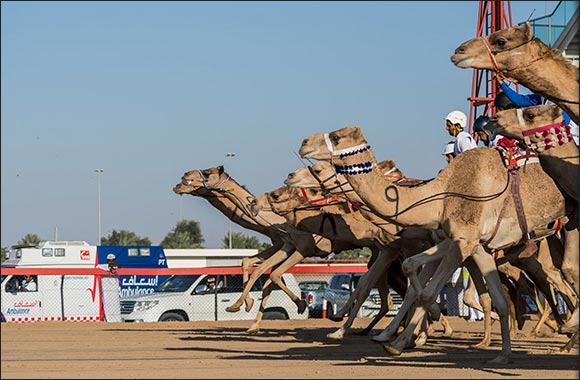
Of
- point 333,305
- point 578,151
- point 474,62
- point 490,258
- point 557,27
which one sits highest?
point 557,27

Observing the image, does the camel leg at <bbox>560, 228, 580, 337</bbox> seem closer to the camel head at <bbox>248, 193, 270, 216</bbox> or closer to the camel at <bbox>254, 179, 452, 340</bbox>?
the camel at <bbox>254, 179, 452, 340</bbox>

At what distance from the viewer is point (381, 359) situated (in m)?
12.9

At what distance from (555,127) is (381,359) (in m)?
3.15

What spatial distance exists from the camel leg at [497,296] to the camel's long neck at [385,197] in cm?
65

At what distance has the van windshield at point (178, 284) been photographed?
26.1 m

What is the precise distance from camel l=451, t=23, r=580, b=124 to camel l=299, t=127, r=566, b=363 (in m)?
1.41

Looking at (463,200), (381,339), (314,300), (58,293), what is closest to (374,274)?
(381,339)

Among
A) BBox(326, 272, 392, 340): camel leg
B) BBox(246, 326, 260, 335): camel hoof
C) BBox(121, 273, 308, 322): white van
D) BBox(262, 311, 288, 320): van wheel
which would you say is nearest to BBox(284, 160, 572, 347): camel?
BBox(326, 272, 392, 340): camel leg

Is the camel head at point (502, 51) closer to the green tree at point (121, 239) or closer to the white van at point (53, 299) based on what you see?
the white van at point (53, 299)

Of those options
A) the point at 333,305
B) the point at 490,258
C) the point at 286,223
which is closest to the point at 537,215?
the point at 490,258

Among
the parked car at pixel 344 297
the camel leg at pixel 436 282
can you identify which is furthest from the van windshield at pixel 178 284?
the camel leg at pixel 436 282

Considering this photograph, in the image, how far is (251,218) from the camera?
1964 cm

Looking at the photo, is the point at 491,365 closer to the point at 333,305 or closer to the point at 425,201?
the point at 425,201

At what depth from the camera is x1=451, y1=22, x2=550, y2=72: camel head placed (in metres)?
11.8
